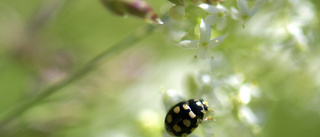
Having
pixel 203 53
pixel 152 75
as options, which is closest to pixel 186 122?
pixel 203 53

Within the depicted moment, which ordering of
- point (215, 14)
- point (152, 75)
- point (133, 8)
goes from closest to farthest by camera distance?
point (133, 8), point (215, 14), point (152, 75)

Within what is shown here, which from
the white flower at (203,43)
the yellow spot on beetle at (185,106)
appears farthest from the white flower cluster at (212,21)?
the yellow spot on beetle at (185,106)

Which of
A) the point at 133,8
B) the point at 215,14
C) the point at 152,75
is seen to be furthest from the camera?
the point at 152,75

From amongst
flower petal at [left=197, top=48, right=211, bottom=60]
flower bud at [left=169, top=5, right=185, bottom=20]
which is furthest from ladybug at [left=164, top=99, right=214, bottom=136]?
flower bud at [left=169, top=5, right=185, bottom=20]

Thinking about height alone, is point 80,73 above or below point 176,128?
above

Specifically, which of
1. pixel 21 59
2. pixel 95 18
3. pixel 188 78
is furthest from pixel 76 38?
pixel 188 78

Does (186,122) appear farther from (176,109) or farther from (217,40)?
(217,40)

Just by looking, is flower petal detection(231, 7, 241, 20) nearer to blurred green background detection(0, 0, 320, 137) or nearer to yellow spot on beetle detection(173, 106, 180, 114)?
blurred green background detection(0, 0, 320, 137)
